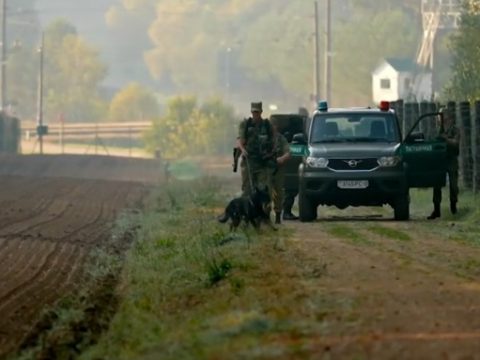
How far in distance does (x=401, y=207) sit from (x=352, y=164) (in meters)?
1.12

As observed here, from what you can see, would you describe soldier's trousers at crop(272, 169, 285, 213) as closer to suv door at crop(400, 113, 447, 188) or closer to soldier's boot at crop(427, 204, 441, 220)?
suv door at crop(400, 113, 447, 188)

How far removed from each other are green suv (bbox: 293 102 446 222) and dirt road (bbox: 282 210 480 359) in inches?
112

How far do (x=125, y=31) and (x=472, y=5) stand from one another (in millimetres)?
137946

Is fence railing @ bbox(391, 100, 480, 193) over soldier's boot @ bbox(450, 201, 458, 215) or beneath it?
over

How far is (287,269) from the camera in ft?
59.6

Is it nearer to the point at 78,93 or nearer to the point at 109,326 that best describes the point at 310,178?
the point at 109,326

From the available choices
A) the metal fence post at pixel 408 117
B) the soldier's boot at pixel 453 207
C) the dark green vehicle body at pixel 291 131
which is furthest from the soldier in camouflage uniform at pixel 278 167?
the metal fence post at pixel 408 117

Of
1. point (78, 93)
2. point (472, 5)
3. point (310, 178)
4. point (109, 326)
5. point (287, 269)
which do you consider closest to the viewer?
point (109, 326)

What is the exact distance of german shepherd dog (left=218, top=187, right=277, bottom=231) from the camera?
77.6ft

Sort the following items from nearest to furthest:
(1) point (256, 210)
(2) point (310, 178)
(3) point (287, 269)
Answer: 1. (3) point (287, 269)
2. (1) point (256, 210)
3. (2) point (310, 178)

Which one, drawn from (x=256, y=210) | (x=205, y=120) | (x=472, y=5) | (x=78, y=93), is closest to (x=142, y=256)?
(x=256, y=210)

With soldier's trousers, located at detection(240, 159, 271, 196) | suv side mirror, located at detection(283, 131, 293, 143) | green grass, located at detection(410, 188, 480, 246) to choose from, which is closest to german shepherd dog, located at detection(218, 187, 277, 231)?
soldier's trousers, located at detection(240, 159, 271, 196)

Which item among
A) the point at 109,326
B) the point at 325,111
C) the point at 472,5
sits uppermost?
the point at 472,5

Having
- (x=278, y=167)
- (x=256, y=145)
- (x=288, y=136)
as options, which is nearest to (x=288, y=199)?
(x=288, y=136)
